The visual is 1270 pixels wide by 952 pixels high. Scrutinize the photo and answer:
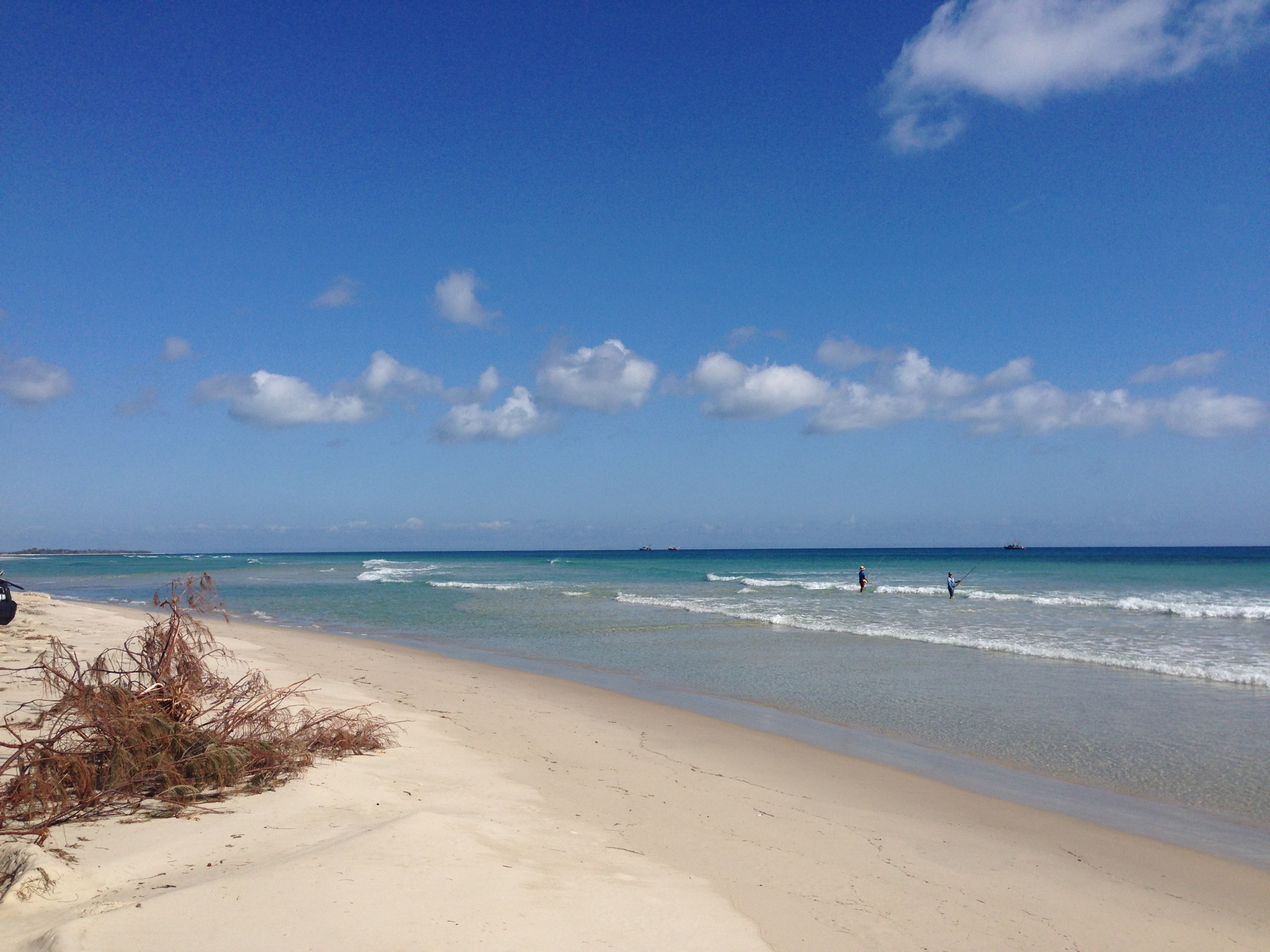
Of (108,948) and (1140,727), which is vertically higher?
(108,948)

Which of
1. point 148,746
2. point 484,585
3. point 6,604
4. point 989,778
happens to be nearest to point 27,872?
point 148,746

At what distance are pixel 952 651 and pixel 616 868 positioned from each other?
14078 mm

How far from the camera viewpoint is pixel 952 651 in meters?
16.7

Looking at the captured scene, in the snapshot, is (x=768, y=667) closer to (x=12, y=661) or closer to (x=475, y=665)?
(x=475, y=665)

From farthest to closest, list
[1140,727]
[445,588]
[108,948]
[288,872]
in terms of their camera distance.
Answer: [445,588] < [1140,727] < [288,872] < [108,948]

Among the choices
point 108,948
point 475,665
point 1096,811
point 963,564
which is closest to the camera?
point 108,948

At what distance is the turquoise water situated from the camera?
29.0 feet

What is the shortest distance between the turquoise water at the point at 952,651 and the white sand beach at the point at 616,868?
7.70 feet

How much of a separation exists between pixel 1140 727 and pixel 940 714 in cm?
245

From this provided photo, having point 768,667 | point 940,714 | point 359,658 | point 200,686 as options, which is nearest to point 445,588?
point 359,658

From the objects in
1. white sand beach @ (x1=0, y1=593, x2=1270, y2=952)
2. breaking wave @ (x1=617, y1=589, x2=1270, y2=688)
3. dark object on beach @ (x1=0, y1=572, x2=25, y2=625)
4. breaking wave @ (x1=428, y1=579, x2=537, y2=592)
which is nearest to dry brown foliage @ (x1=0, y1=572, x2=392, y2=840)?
white sand beach @ (x1=0, y1=593, x2=1270, y2=952)

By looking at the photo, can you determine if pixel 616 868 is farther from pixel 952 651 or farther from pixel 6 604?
pixel 6 604

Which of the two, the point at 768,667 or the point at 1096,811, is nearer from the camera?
the point at 1096,811

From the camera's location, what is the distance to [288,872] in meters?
4.03
